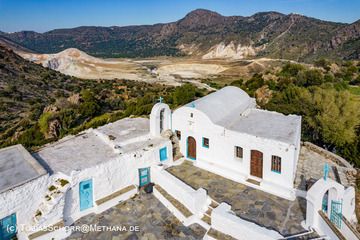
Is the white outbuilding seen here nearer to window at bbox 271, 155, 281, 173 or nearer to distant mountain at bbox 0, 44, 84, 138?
window at bbox 271, 155, 281, 173

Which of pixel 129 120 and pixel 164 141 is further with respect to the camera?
pixel 129 120

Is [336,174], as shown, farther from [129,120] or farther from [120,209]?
[129,120]

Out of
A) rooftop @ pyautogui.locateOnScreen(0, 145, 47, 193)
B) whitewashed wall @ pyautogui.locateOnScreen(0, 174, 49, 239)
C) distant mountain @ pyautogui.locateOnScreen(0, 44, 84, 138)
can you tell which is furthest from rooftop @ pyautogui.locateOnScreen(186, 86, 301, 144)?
distant mountain @ pyautogui.locateOnScreen(0, 44, 84, 138)

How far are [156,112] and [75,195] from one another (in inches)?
243

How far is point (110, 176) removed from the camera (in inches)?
520

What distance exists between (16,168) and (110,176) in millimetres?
3911

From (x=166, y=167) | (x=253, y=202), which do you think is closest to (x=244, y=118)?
(x=166, y=167)

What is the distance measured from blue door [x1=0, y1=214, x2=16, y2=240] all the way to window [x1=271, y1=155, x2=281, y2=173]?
11.0 m

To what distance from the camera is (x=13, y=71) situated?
4562 cm

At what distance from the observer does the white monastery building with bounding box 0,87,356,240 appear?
10.4m

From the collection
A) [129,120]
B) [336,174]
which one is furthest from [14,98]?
[336,174]

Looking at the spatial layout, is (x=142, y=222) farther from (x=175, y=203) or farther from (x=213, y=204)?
(x=213, y=204)

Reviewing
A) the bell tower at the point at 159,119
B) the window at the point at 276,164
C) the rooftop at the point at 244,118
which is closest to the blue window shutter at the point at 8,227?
the bell tower at the point at 159,119

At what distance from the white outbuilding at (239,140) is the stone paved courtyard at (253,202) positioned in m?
0.45
